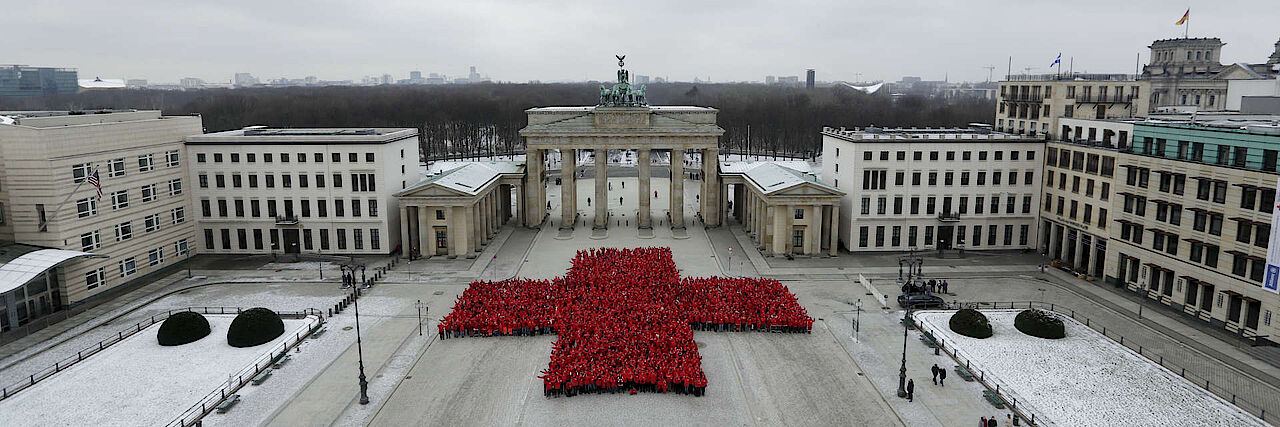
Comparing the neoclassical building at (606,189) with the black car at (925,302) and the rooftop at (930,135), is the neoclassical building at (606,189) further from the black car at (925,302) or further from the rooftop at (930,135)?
the black car at (925,302)

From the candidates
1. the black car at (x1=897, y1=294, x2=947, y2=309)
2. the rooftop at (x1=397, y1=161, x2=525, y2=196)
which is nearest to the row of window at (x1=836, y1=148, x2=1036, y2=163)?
the black car at (x1=897, y1=294, x2=947, y2=309)

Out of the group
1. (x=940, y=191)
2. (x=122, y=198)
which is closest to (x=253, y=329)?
(x=122, y=198)

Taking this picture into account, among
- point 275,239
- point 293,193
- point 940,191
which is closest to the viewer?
point 293,193

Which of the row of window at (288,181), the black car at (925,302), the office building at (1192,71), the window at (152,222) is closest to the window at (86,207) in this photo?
the window at (152,222)

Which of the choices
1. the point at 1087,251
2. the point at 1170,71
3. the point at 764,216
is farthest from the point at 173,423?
the point at 1170,71

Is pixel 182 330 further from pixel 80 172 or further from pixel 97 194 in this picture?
pixel 80 172
